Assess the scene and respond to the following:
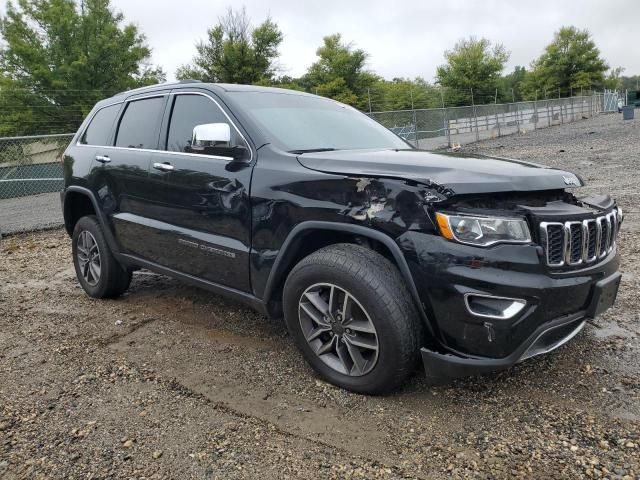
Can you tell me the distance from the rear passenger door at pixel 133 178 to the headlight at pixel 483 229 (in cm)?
223

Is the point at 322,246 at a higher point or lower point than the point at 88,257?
higher

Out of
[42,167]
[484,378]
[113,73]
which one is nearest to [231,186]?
[484,378]

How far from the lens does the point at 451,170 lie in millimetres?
2535

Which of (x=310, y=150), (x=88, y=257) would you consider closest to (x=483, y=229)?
(x=310, y=150)

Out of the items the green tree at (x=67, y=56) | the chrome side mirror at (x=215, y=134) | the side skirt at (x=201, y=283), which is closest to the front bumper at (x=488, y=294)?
the side skirt at (x=201, y=283)

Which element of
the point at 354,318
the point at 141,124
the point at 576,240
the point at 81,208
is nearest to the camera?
the point at 576,240

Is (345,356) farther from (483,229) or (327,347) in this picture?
(483,229)

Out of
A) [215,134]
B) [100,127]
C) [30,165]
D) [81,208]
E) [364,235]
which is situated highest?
[100,127]

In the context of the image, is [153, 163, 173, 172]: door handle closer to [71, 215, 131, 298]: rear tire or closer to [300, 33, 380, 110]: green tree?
[71, 215, 131, 298]: rear tire

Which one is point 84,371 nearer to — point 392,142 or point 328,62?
point 392,142

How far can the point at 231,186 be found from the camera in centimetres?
322

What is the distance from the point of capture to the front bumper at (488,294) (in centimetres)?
234

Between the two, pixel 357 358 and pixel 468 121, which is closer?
pixel 357 358

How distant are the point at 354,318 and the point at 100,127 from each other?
126 inches
